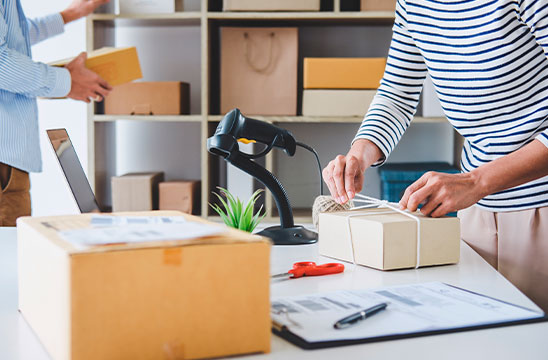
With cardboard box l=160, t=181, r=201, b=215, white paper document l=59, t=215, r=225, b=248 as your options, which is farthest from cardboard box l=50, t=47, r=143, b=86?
white paper document l=59, t=215, r=225, b=248

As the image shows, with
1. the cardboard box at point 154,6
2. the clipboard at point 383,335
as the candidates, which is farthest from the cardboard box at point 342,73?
the clipboard at point 383,335

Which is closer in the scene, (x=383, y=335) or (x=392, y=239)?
(x=383, y=335)

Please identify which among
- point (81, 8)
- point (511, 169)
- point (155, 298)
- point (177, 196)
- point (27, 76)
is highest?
point (81, 8)

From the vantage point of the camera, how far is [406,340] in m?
0.65

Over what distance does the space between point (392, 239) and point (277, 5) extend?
1742 millimetres

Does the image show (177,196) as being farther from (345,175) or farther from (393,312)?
(393,312)

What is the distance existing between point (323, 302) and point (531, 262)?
625mm

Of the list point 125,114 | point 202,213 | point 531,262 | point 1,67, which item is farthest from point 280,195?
point 125,114

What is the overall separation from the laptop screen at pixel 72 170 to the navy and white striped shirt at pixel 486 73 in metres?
0.61

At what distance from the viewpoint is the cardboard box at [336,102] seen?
249 cm

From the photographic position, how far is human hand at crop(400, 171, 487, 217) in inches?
39.8

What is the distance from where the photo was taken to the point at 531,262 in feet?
3.91

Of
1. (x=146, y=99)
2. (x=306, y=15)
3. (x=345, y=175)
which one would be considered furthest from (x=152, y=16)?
(x=345, y=175)

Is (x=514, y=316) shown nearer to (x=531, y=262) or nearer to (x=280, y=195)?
(x=531, y=262)
